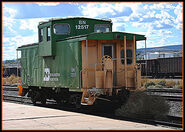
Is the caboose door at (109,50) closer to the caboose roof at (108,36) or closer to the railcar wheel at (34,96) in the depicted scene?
the caboose roof at (108,36)

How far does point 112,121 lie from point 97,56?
3.53 meters

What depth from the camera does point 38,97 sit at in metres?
16.0

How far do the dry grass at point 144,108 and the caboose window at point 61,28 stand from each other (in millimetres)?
4849

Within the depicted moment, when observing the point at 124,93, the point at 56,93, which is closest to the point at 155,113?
the point at 124,93

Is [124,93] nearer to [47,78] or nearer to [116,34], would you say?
[116,34]

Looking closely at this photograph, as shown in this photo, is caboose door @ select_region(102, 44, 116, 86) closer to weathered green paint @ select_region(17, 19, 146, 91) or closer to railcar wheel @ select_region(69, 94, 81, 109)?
weathered green paint @ select_region(17, 19, 146, 91)

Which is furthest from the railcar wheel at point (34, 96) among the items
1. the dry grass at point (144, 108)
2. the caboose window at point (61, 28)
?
the dry grass at point (144, 108)

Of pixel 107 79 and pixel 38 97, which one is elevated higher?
pixel 107 79

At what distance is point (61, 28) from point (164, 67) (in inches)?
961

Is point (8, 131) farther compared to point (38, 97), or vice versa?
point (38, 97)

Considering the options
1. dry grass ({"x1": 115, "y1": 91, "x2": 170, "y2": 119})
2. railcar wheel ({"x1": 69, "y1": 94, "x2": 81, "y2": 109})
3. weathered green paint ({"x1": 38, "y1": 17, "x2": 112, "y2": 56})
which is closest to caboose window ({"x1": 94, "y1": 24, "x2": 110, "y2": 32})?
weathered green paint ({"x1": 38, "y1": 17, "x2": 112, "y2": 56})

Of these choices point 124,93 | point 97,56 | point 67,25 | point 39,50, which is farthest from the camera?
point 39,50

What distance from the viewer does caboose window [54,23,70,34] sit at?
46.8 ft

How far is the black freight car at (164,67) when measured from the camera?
35.1 metres
